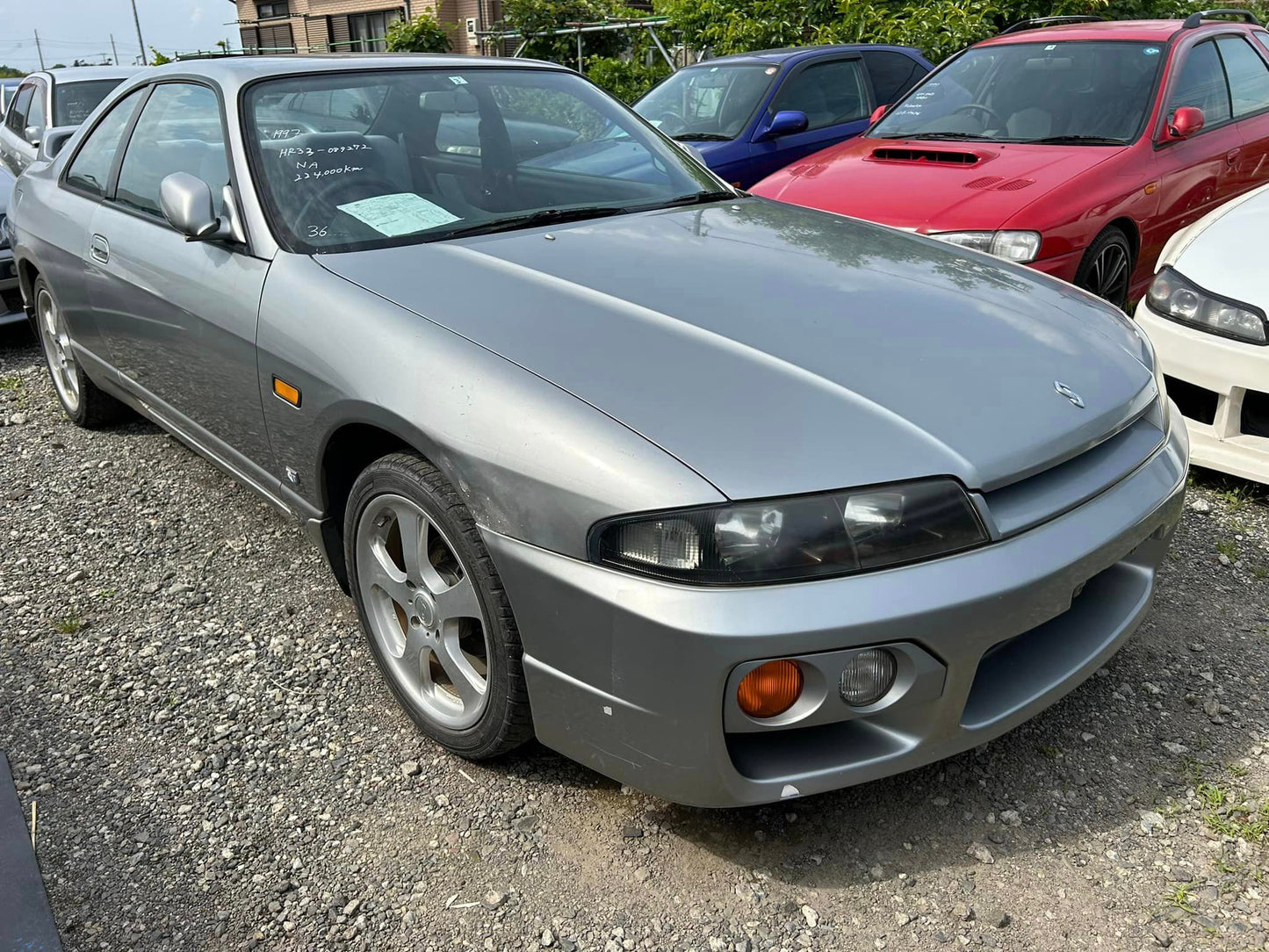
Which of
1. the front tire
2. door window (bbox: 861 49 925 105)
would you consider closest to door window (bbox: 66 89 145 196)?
the front tire

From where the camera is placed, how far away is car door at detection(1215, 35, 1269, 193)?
550cm

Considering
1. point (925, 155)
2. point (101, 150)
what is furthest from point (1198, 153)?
point (101, 150)

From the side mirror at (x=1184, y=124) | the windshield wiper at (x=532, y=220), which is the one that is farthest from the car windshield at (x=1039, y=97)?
the windshield wiper at (x=532, y=220)

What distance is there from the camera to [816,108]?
24.9 feet

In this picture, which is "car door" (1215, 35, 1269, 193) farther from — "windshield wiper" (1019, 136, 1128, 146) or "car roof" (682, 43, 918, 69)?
"car roof" (682, 43, 918, 69)

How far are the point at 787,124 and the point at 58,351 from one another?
4.59 m

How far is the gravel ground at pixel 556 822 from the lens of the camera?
6.36ft

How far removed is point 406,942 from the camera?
6.29 ft

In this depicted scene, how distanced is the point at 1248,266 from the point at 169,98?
3694 mm

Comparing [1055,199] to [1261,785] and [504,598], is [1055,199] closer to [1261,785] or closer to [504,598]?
[1261,785]

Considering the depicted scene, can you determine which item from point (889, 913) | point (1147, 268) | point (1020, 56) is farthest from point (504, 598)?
point (1020, 56)

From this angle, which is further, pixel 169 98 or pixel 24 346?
pixel 24 346

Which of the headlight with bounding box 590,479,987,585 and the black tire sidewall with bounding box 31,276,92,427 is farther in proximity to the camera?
the black tire sidewall with bounding box 31,276,92,427

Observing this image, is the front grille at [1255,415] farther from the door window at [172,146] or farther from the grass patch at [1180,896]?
the door window at [172,146]
